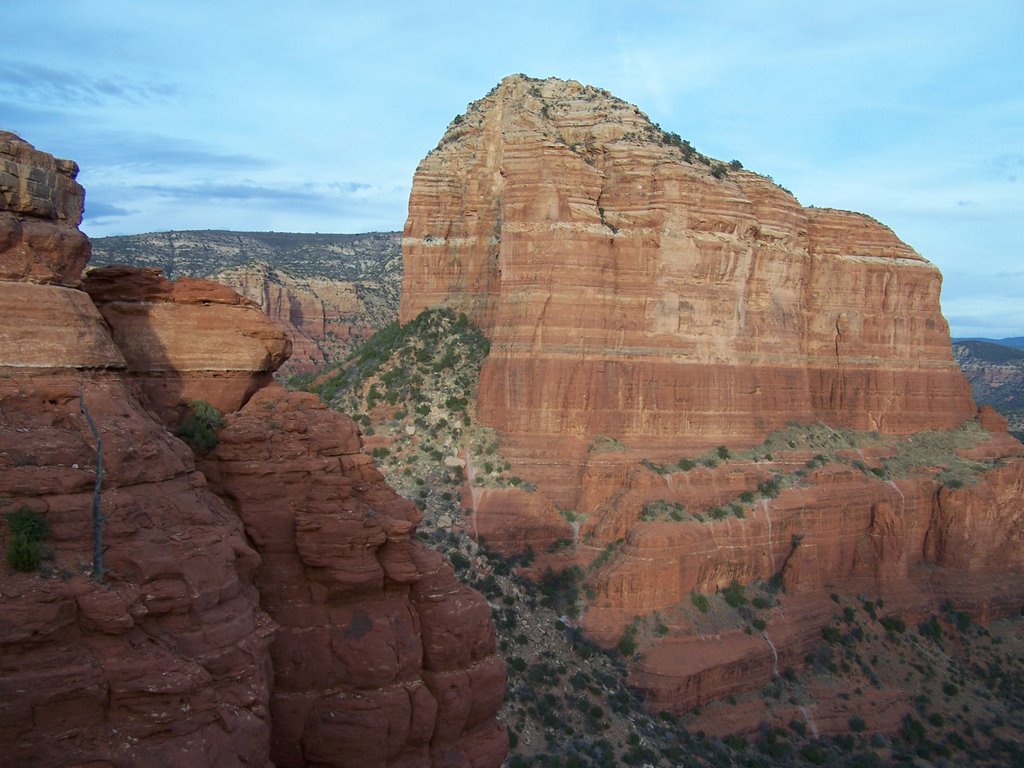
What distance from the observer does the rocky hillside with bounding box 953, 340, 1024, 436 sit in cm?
14312

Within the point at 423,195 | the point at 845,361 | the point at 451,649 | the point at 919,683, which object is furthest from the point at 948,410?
the point at 451,649

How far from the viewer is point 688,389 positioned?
43844mm

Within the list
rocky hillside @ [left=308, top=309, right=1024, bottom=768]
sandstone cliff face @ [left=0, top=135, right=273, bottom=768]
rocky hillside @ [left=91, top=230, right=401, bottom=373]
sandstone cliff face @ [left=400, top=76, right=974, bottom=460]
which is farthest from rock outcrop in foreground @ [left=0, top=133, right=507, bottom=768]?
rocky hillside @ [left=91, top=230, right=401, bottom=373]

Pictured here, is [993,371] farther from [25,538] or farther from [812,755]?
[25,538]

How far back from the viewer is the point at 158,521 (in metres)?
Result: 15.2

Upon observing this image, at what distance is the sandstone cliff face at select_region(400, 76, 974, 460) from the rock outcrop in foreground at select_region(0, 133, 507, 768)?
2186 centimetres

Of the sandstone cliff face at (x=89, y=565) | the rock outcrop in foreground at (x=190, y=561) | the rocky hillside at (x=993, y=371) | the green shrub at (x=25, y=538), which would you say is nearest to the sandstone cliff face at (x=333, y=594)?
the rock outcrop in foreground at (x=190, y=561)

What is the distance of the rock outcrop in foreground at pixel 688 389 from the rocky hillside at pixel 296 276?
148ft

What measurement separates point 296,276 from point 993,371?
395 feet

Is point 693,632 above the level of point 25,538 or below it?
below

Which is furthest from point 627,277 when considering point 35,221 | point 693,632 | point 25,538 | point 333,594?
point 25,538

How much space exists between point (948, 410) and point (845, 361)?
8.13 m

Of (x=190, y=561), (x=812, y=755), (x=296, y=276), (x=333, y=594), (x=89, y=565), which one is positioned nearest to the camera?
(x=89, y=565)

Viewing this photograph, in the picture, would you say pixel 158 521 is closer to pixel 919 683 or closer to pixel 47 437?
pixel 47 437
